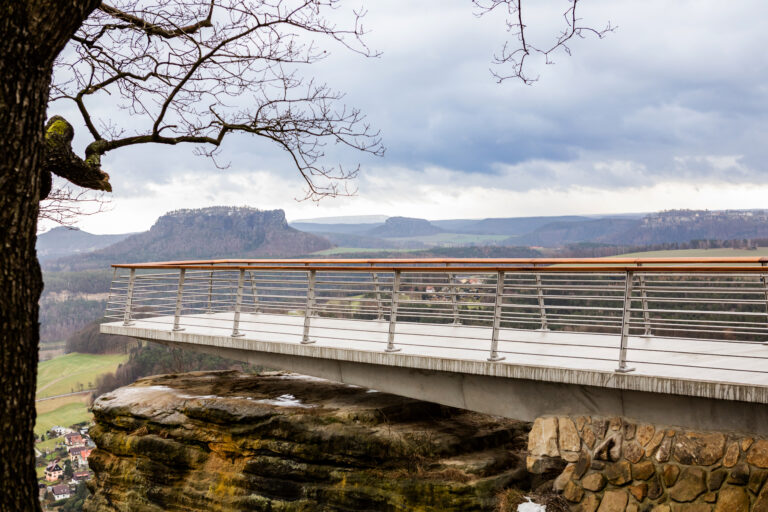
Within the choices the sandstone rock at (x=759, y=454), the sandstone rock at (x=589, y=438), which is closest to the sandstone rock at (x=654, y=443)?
the sandstone rock at (x=589, y=438)

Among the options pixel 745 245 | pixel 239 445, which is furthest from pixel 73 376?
pixel 239 445

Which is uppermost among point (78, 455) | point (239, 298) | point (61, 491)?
point (239, 298)

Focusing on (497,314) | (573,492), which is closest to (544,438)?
(573,492)

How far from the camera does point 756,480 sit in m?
6.40

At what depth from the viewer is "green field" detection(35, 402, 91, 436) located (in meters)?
91.4

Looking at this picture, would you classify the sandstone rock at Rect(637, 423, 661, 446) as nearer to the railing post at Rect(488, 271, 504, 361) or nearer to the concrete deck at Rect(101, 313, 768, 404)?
the concrete deck at Rect(101, 313, 768, 404)

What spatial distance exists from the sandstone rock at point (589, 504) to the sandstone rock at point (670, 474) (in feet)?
2.52

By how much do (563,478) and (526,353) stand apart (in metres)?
1.53

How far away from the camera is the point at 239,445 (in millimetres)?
9664

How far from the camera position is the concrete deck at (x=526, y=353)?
265 inches

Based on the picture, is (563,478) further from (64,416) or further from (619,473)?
(64,416)

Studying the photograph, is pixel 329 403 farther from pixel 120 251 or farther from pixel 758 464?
pixel 120 251

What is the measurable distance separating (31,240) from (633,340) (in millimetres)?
8466

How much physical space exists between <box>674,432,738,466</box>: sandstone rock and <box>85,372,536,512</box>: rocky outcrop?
214 centimetres
